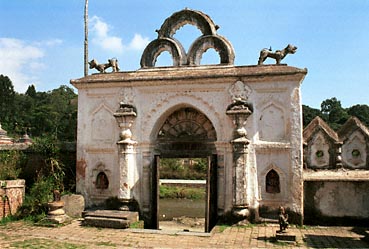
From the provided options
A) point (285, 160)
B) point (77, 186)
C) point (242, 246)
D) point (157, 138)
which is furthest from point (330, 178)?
point (77, 186)

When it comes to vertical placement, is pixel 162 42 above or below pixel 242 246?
above

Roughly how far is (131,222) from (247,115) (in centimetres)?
481

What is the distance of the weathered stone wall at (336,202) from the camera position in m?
10.4

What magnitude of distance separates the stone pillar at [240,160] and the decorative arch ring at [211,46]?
1.80 meters

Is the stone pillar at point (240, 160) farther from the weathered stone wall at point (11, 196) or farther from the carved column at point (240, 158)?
the weathered stone wall at point (11, 196)

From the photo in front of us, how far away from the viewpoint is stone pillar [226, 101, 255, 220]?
10.4m

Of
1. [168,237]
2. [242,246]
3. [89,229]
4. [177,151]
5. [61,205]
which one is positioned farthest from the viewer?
[177,151]

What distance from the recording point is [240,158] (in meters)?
10.5

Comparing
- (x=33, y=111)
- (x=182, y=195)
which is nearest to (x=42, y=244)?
(x=182, y=195)

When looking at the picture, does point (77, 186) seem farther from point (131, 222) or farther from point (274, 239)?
point (274, 239)

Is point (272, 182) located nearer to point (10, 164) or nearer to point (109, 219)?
point (109, 219)

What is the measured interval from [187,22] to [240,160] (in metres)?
5.13

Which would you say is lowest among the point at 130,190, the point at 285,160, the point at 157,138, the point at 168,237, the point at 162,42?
Result: the point at 168,237

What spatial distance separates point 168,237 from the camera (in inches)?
369
